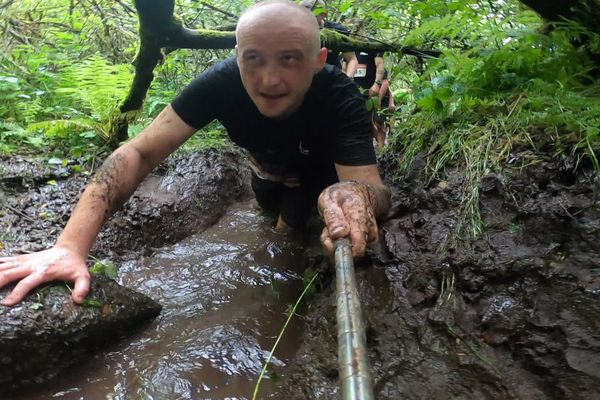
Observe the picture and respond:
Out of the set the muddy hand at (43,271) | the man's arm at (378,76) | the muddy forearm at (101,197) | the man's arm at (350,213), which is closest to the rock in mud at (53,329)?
the muddy hand at (43,271)

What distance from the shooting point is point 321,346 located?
1881 mm

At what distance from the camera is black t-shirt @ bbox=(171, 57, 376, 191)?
252 centimetres

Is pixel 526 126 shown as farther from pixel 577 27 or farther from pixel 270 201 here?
pixel 270 201

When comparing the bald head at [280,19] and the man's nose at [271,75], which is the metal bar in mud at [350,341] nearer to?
the man's nose at [271,75]

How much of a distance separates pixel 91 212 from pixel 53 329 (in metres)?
0.60

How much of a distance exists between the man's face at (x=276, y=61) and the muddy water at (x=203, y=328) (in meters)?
1.05

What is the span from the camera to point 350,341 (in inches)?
40.3

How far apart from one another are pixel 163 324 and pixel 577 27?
2.49m

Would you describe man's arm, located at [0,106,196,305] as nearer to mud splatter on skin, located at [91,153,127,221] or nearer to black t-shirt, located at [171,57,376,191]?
mud splatter on skin, located at [91,153,127,221]

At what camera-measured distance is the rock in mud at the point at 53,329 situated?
1.69m

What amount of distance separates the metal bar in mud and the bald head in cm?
127

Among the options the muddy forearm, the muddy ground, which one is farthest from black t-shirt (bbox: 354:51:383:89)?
the muddy forearm

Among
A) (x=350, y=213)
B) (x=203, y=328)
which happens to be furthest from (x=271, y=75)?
(x=203, y=328)

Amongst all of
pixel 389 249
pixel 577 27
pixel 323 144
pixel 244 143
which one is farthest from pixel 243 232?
pixel 577 27
